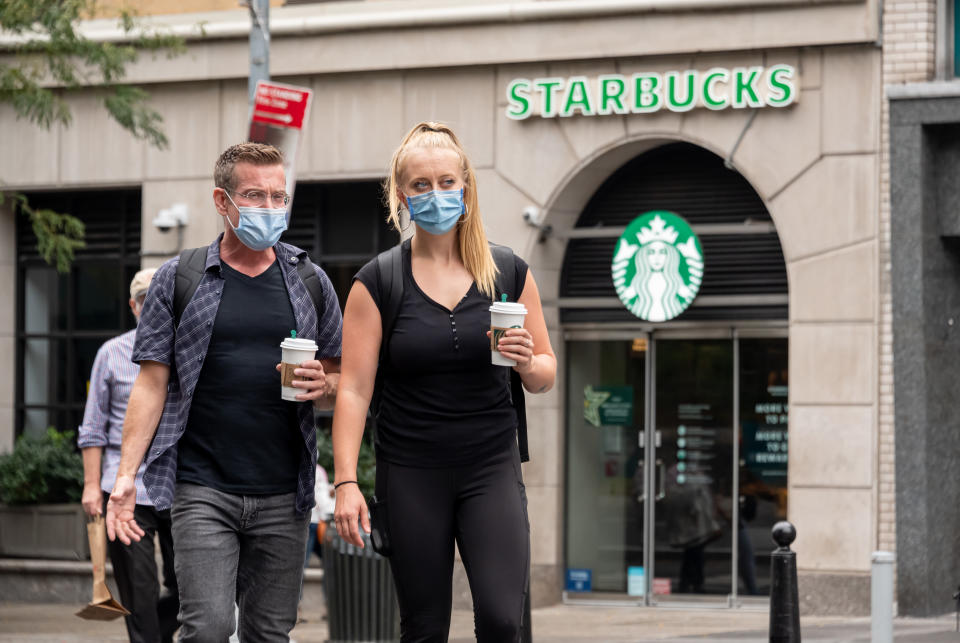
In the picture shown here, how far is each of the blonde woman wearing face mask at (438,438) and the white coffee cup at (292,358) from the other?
0.48ft

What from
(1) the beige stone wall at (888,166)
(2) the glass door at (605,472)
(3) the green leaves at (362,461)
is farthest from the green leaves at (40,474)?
(1) the beige stone wall at (888,166)

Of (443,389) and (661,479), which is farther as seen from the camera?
(661,479)

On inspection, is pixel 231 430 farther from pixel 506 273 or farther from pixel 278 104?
pixel 278 104

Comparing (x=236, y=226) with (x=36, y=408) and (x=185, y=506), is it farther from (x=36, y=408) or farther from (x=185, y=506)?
(x=36, y=408)

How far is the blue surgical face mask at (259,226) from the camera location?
549cm

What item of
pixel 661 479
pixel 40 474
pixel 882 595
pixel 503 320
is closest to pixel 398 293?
pixel 503 320

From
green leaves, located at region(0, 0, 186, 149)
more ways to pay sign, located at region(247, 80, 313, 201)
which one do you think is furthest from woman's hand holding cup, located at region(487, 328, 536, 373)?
green leaves, located at region(0, 0, 186, 149)

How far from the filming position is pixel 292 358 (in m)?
5.25

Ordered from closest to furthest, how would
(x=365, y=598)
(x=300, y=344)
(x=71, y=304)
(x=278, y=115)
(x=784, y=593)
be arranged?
(x=300, y=344) < (x=784, y=593) < (x=365, y=598) < (x=278, y=115) < (x=71, y=304)

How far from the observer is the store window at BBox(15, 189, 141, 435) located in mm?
17719

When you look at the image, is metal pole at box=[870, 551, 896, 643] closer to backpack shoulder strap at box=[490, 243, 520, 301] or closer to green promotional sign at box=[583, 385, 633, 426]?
backpack shoulder strap at box=[490, 243, 520, 301]

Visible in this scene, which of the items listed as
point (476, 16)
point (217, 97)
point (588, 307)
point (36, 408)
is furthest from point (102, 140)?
point (588, 307)

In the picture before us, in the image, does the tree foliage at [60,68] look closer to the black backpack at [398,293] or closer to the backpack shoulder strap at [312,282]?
the backpack shoulder strap at [312,282]

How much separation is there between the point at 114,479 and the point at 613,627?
6.37 meters
